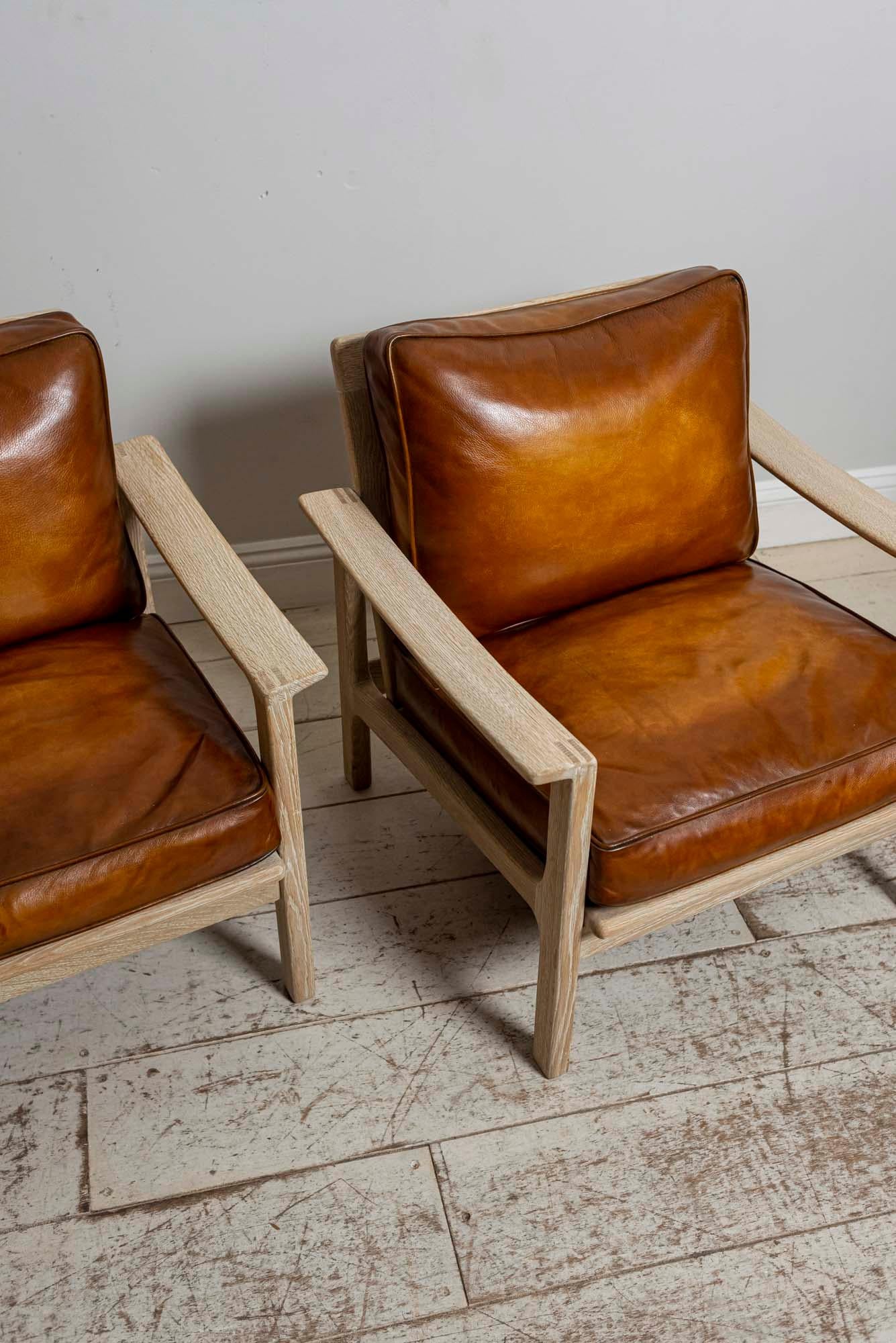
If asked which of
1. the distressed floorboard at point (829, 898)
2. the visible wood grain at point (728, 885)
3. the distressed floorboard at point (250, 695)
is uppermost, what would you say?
the visible wood grain at point (728, 885)

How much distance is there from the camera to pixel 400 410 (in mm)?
1455

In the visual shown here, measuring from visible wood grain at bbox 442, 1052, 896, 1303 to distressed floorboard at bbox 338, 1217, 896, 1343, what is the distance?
0.06 ft

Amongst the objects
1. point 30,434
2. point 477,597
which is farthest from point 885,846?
point 30,434

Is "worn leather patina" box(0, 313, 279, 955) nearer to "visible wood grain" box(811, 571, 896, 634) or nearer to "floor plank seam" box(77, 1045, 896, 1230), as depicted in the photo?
"floor plank seam" box(77, 1045, 896, 1230)

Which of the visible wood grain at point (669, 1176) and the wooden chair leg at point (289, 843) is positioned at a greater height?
the wooden chair leg at point (289, 843)

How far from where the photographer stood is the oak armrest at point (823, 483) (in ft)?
5.18

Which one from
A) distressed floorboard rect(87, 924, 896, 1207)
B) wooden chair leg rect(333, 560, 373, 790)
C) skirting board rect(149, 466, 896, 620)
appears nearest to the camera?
distressed floorboard rect(87, 924, 896, 1207)

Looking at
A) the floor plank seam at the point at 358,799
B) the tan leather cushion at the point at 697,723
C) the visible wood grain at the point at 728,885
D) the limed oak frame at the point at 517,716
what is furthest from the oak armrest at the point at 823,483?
the floor plank seam at the point at 358,799

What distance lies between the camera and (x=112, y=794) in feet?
4.24

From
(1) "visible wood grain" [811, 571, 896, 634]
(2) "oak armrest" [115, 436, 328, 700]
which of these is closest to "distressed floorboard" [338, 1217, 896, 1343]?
(2) "oak armrest" [115, 436, 328, 700]

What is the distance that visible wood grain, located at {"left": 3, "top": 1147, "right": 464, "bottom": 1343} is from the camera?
126 centimetres

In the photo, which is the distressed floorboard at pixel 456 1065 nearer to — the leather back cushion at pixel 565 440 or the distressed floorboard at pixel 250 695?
the leather back cushion at pixel 565 440

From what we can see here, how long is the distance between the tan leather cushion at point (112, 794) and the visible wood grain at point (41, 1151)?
0.33 meters

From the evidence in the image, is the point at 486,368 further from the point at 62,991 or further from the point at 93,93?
the point at 62,991
